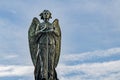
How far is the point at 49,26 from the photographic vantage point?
77.9 ft

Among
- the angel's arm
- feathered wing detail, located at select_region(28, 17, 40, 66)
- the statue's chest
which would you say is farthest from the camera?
feathered wing detail, located at select_region(28, 17, 40, 66)

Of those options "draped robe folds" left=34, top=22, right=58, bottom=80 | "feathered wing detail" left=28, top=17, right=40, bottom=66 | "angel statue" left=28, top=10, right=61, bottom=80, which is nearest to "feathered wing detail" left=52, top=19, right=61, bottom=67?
"angel statue" left=28, top=10, right=61, bottom=80

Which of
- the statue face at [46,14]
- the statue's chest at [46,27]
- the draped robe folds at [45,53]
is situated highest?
the statue face at [46,14]

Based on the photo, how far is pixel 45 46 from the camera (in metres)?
23.7

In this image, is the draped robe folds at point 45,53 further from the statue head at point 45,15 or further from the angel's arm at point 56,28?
the statue head at point 45,15

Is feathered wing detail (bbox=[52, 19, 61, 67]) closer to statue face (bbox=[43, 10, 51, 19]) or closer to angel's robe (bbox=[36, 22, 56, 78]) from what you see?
angel's robe (bbox=[36, 22, 56, 78])

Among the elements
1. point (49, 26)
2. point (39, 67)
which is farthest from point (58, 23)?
point (39, 67)

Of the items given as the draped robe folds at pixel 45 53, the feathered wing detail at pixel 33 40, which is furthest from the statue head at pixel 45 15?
the feathered wing detail at pixel 33 40

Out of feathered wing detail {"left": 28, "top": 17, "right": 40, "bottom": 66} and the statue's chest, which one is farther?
feathered wing detail {"left": 28, "top": 17, "right": 40, "bottom": 66}

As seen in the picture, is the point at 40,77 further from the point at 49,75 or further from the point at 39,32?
the point at 39,32

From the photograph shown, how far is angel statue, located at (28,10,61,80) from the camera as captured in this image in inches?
930

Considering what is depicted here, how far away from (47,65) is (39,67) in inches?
14.8

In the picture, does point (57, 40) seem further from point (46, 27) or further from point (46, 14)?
point (46, 14)

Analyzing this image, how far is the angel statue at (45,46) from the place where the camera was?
23609mm
